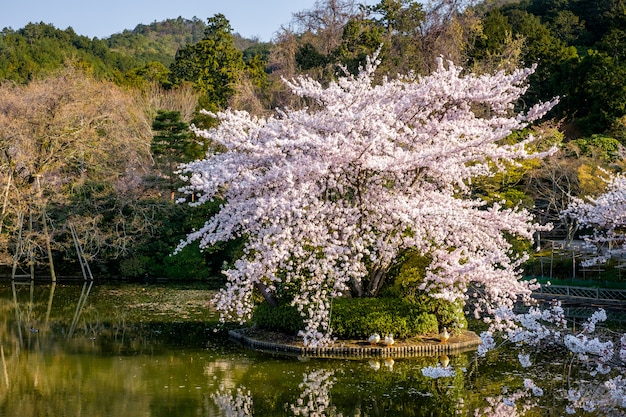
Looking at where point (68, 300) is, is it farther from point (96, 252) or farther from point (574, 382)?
point (574, 382)

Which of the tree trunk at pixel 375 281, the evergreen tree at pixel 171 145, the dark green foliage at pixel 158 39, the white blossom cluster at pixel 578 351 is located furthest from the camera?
the dark green foliage at pixel 158 39

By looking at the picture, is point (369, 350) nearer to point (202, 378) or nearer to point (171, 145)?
point (202, 378)

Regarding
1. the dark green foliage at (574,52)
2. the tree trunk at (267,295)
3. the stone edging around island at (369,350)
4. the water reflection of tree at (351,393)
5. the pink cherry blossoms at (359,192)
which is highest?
the dark green foliage at (574,52)

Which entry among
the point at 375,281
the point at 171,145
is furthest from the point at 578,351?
the point at 171,145

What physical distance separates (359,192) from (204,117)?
725 inches

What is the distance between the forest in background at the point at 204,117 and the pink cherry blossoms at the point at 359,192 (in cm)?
879

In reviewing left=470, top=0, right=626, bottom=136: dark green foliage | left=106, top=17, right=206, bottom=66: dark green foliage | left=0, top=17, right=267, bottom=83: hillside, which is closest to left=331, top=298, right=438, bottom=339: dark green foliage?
left=470, top=0, right=626, bottom=136: dark green foliage

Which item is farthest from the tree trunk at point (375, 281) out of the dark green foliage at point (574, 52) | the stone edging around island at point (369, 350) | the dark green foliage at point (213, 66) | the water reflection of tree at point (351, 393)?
the dark green foliage at point (213, 66)

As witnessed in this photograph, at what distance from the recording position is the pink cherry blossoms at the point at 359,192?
1246 centimetres

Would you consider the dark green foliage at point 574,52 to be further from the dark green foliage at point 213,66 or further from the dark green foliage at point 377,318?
the dark green foliage at point 377,318

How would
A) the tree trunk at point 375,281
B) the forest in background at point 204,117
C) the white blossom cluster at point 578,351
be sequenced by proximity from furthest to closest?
the forest in background at point 204,117 < the tree trunk at point 375,281 < the white blossom cluster at point 578,351

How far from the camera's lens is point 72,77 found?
26.3 metres

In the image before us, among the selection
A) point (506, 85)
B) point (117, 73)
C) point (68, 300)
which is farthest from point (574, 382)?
point (117, 73)

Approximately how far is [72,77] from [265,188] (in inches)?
625
